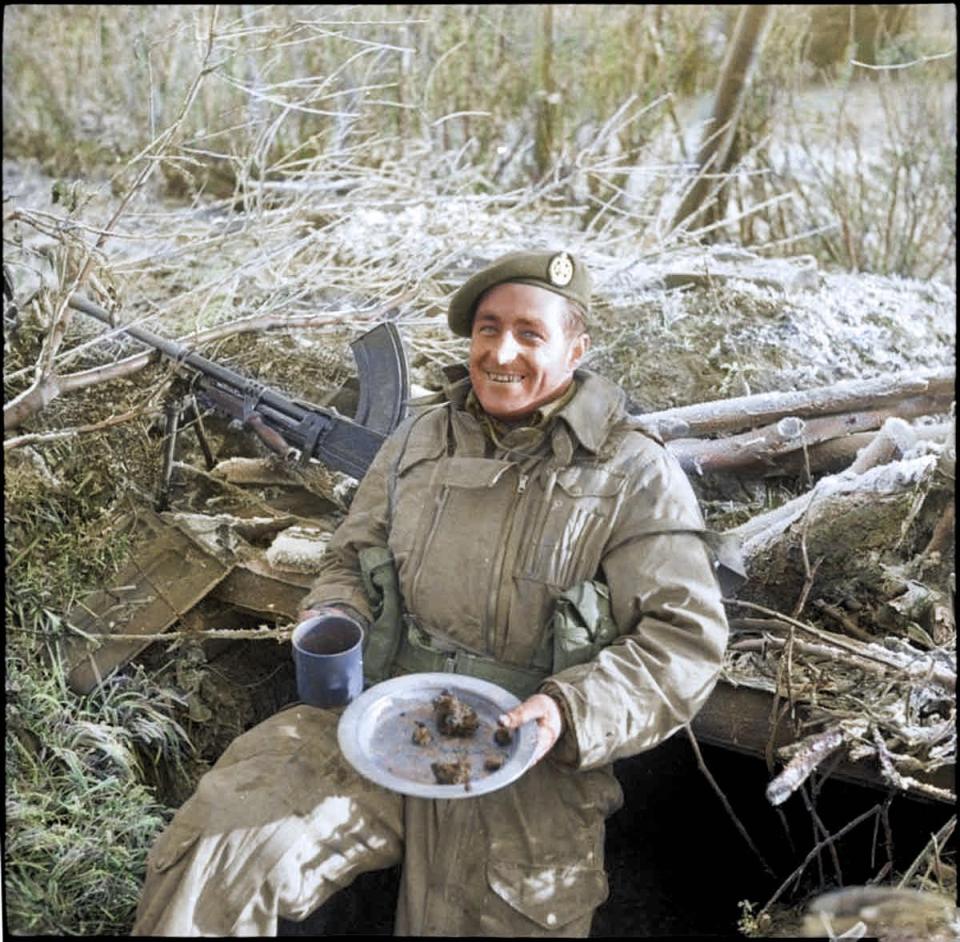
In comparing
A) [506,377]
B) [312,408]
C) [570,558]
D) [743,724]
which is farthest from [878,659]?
[312,408]

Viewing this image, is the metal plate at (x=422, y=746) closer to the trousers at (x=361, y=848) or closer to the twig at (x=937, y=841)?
the trousers at (x=361, y=848)

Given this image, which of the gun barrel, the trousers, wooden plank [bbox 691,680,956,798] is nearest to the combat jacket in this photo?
the trousers

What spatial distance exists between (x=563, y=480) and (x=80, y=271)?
1752mm

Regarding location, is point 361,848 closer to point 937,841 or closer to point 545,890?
point 545,890

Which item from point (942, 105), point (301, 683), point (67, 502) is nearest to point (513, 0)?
point (942, 105)

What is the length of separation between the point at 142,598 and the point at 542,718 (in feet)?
5.54

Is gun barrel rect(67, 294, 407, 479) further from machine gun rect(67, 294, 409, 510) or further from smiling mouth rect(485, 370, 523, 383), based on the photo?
smiling mouth rect(485, 370, 523, 383)

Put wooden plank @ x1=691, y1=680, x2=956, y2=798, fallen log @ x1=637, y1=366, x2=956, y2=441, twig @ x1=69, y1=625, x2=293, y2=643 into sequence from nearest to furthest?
wooden plank @ x1=691, y1=680, x2=956, y2=798 → twig @ x1=69, y1=625, x2=293, y2=643 → fallen log @ x1=637, y1=366, x2=956, y2=441

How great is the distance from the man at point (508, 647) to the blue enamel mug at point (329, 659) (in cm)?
11

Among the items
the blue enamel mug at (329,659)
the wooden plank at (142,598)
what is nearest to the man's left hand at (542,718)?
the blue enamel mug at (329,659)

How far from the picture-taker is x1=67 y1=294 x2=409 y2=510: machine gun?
3.46 meters

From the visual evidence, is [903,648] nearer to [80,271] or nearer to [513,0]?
[80,271]

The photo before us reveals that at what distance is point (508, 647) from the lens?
2.53m

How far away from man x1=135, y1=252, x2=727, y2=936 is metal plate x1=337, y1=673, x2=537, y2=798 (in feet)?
0.33
